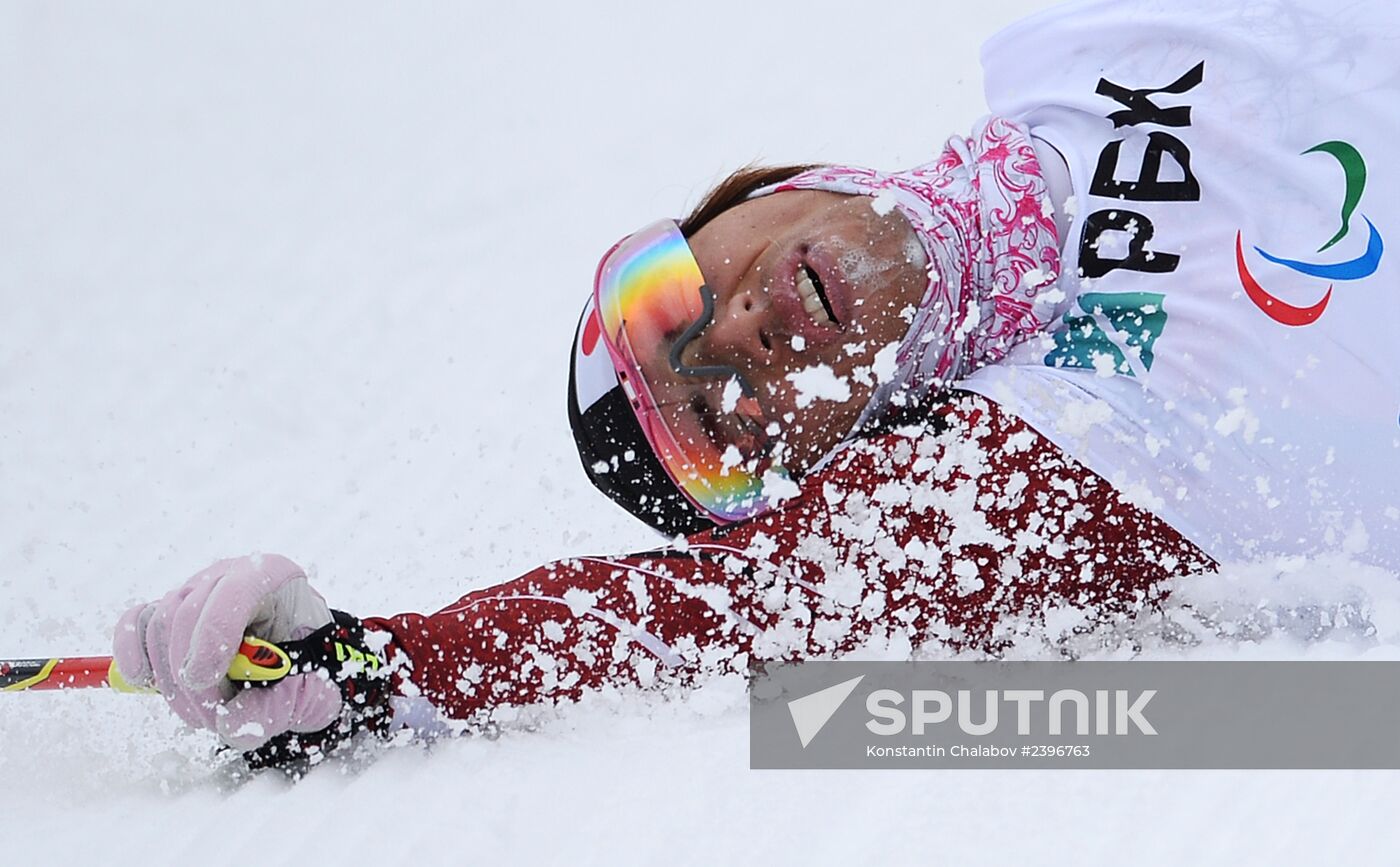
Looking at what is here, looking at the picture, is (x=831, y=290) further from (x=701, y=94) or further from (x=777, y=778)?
(x=701, y=94)

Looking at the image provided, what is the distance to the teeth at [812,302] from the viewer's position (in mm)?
947

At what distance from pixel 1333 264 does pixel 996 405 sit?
0.24 meters

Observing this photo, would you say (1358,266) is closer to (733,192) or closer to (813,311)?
(813,311)

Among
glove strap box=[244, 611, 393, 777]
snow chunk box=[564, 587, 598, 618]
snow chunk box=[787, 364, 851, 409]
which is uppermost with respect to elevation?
snow chunk box=[787, 364, 851, 409]

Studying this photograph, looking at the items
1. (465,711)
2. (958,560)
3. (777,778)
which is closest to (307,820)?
(465,711)

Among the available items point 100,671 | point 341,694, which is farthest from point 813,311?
point 100,671

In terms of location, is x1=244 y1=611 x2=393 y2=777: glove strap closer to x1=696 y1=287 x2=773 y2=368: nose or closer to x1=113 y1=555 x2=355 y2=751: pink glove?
x1=113 y1=555 x2=355 y2=751: pink glove

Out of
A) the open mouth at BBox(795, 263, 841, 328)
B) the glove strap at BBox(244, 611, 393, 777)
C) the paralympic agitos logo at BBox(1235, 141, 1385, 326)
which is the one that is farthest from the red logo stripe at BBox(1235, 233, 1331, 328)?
the glove strap at BBox(244, 611, 393, 777)

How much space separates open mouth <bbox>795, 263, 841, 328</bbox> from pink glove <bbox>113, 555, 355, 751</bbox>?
42 cm

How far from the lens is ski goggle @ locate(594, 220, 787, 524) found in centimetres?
97

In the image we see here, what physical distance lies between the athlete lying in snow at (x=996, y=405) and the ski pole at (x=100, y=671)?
0.05 feet

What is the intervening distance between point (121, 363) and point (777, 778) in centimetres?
97

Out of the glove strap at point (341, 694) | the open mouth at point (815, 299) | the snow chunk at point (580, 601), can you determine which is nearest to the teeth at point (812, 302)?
the open mouth at point (815, 299)

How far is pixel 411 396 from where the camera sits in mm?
1395
